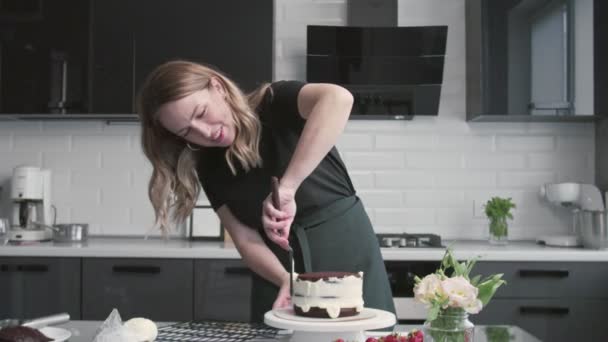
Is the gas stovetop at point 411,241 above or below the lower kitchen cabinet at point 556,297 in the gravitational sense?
above

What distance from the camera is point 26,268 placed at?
10.8 feet

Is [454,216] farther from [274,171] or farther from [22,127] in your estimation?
[22,127]

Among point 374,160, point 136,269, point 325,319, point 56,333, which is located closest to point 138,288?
point 136,269

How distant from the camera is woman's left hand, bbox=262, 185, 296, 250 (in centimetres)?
160

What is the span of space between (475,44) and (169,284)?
1.86 meters

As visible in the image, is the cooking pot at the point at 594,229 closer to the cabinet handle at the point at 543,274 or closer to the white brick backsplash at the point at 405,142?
the cabinet handle at the point at 543,274

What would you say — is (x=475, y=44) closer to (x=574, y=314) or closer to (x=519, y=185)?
(x=519, y=185)

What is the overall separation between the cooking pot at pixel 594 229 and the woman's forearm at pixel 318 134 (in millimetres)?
1901

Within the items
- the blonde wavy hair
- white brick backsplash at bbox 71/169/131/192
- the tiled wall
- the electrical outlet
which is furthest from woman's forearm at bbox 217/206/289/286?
the electrical outlet

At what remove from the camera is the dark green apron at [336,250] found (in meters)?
1.94

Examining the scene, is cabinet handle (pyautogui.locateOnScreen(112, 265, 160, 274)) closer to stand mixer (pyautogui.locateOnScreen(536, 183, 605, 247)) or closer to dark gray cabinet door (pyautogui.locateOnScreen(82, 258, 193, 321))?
dark gray cabinet door (pyautogui.locateOnScreen(82, 258, 193, 321))

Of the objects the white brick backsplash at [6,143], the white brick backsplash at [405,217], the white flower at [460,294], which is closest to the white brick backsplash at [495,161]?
the white brick backsplash at [405,217]

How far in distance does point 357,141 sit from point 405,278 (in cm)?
87

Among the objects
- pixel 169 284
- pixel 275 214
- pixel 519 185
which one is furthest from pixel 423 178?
pixel 275 214
